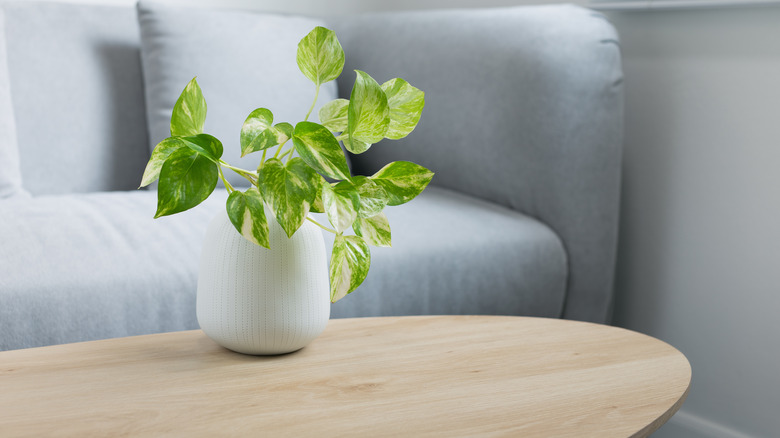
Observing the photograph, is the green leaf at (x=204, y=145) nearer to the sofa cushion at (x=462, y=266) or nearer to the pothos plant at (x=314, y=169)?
the pothos plant at (x=314, y=169)

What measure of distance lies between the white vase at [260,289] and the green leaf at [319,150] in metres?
0.08

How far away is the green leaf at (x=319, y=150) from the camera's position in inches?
24.8

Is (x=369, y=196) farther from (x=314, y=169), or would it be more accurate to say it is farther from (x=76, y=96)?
(x=76, y=96)

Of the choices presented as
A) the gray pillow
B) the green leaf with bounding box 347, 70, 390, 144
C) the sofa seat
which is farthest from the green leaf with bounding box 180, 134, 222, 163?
the gray pillow

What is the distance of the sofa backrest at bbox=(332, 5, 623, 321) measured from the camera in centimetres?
139

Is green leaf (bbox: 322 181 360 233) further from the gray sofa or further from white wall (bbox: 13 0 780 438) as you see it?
white wall (bbox: 13 0 780 438)

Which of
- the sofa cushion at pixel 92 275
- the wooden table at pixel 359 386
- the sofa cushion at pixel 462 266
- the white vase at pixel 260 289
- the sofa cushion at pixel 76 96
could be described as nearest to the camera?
the wooden table at pixel 359 386

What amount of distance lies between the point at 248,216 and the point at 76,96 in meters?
1.07

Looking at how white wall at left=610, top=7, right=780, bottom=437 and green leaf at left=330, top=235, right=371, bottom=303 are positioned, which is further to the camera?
white wall at left=610, top=7, right=780, bottom=437

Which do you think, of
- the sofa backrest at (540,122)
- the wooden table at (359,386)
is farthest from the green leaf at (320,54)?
the sofa backrest at (540,122)

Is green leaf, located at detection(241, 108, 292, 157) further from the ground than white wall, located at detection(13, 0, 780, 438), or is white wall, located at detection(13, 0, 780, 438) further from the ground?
green leaf, located at detection(241, 108, 292, 157)

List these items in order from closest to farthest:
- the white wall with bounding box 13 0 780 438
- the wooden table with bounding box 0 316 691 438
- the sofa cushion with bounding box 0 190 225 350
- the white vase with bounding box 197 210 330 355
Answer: the wooden table with bounding box 0 316 691 438 < the white vase with bounding box 197 210 330 355 < the sofa cushion with bounding box 0 190 225 350 < the white wall with bounding box 13 0 780 438

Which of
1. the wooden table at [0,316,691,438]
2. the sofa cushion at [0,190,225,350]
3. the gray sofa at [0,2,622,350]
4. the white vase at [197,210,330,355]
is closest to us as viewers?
the wooden table at [0,316,691,438]

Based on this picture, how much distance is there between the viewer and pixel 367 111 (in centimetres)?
66
